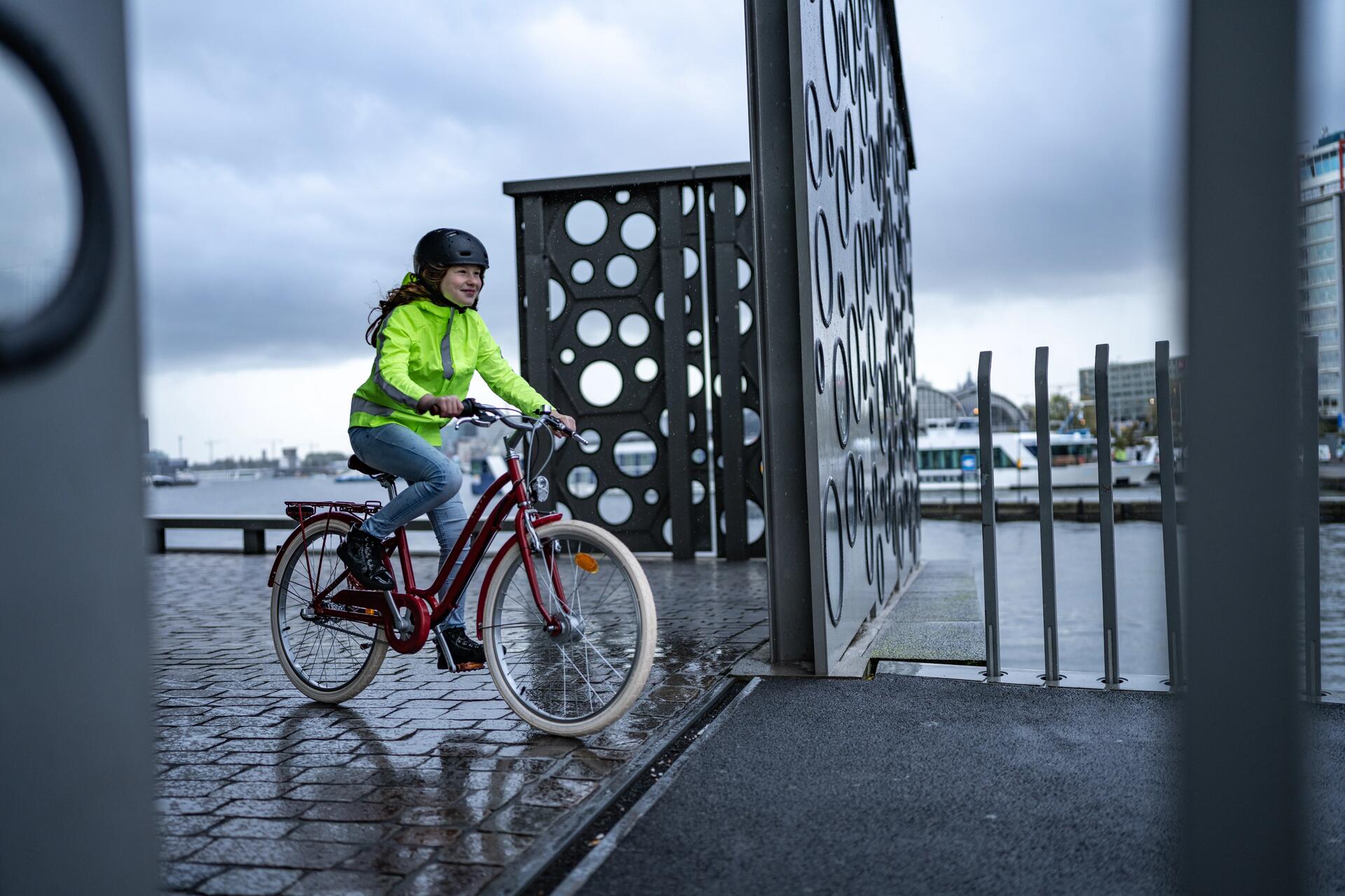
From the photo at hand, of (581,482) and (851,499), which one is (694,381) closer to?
(581,482)

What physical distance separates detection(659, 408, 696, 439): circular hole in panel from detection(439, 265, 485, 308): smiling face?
20.4 feet

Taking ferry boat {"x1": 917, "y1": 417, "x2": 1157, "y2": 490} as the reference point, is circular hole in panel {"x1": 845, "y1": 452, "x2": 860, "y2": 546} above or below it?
above

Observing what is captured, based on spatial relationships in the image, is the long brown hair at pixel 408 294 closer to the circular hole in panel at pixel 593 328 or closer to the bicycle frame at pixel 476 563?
the bicycle frame at pixel 476 563

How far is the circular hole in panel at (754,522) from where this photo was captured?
32.8 ft

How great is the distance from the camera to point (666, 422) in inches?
403

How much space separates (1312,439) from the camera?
3906 mm

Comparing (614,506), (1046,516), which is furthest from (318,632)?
(614,506)

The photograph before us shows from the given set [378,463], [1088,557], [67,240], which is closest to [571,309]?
[378,463]

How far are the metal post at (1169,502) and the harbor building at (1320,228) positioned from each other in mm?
2003

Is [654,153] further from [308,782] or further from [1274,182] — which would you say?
[1274,182]

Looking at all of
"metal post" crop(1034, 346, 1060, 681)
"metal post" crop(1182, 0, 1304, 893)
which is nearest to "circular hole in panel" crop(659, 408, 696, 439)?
"metal post" crop(1034, 346, 1060, 681)

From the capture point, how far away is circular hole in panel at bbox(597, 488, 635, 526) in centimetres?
1025

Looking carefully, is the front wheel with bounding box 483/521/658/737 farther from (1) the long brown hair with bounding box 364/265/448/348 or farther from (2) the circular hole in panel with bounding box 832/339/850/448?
(2) the circular hole in panel with bounding box 832/339/850/448

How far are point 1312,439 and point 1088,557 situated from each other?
26415 mm
